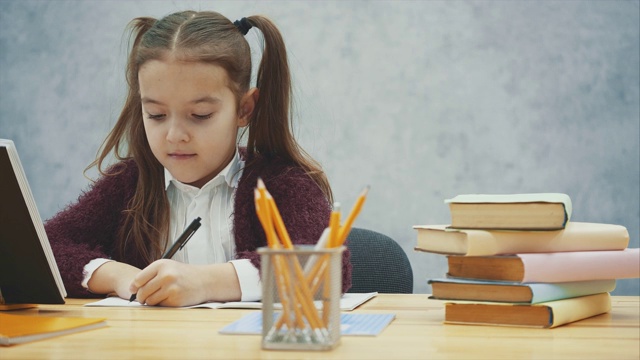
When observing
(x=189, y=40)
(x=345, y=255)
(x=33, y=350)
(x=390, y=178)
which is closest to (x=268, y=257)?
(x=33, y=350)

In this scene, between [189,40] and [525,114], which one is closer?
[189,40]

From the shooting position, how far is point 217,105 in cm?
154

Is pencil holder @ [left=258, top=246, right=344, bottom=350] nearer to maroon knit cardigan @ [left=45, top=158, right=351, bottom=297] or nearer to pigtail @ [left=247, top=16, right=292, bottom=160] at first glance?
maroon knit cardigan @ [left=45, top=158, right=351, bottom=297]

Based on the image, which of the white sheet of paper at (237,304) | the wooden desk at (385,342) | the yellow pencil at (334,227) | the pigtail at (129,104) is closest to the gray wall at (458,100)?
the pigtail at (129,104)

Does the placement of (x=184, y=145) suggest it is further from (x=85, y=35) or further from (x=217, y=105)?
(x=85, y=35)

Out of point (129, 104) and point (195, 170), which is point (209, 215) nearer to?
point (195, 170)

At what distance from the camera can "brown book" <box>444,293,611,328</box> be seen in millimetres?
965

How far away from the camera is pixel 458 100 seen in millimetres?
2771

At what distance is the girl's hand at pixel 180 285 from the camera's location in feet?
4.06

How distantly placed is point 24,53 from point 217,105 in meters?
1.75

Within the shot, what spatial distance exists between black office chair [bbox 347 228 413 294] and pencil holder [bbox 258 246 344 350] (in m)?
0.97

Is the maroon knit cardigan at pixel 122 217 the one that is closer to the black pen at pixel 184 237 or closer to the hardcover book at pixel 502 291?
the black pen at pixel 184 237

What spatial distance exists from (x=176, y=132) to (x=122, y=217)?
0.28 meters

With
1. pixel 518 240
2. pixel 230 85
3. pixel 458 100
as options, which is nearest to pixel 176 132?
pixel 230 85
